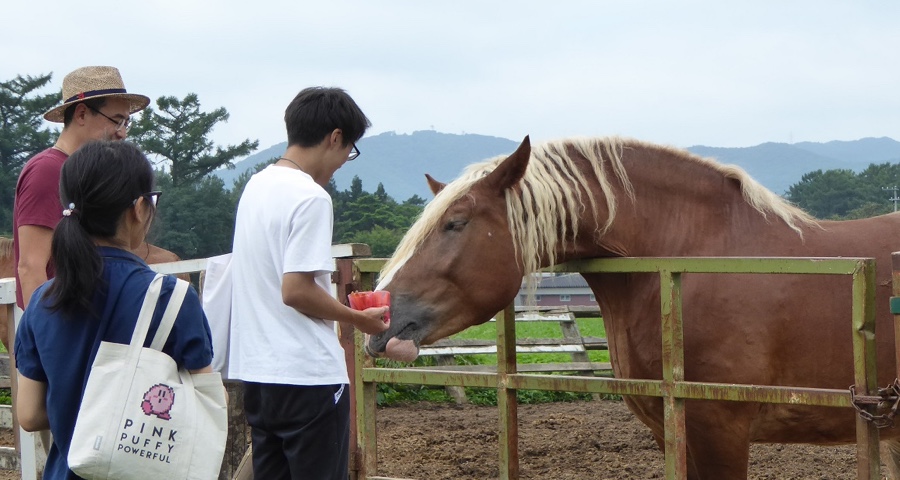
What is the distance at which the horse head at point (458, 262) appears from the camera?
3318 millimetres

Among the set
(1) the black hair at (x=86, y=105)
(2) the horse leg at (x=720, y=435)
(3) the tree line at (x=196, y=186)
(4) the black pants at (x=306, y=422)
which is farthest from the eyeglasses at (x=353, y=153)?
(3) the tree line at (x=196, y=186)

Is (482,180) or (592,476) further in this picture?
(592,476)

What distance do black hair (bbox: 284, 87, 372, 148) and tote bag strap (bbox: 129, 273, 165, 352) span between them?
0.91 meters

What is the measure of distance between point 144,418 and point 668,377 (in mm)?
1961

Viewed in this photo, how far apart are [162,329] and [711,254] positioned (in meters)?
2.42

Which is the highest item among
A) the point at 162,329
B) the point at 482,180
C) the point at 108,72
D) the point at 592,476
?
the point at 108,72

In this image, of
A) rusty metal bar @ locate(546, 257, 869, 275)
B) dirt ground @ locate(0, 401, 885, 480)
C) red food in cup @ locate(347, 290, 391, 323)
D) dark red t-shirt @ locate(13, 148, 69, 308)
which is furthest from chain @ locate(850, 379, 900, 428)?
dirt ground @ locate(0, 401, 885, 480)

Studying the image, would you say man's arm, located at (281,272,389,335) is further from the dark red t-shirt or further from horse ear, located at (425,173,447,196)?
horse ear, located at (425,173,447,196)

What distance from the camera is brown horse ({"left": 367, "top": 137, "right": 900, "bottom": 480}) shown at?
3.40 meters

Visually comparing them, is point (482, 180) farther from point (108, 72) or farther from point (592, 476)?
point (592, 476)

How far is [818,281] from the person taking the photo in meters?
3.54

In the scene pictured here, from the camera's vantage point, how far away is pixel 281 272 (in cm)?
276

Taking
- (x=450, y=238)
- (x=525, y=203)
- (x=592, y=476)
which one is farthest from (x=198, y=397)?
(x=592, y=476)

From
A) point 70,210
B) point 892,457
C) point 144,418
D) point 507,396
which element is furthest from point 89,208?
point 892,457
